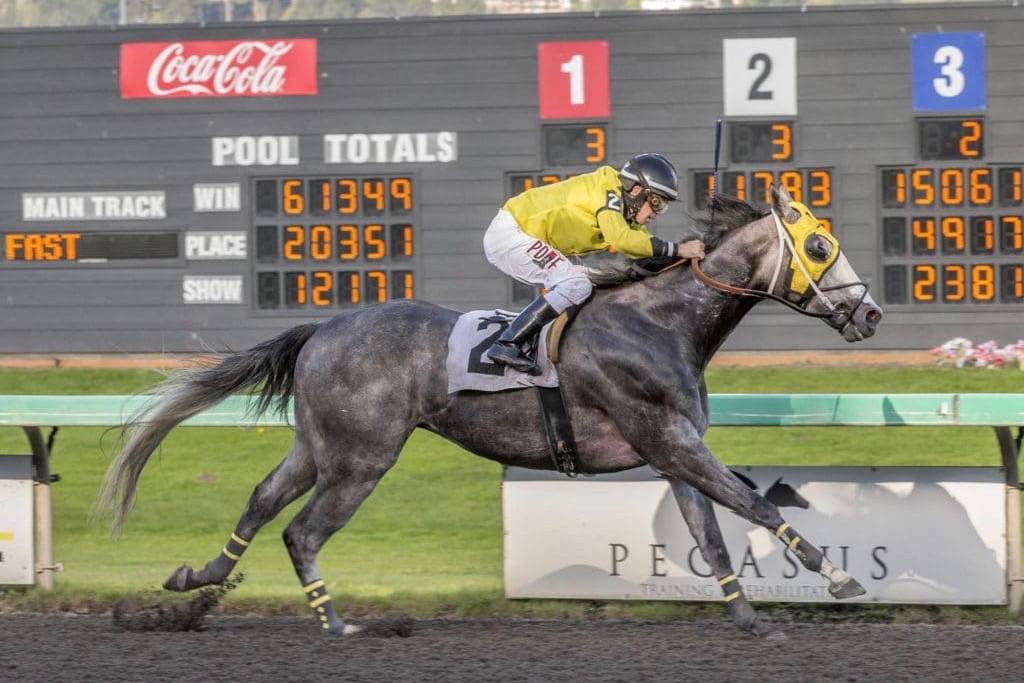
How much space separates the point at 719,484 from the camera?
5.42 m


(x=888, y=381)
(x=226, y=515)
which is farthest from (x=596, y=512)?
(x=888, y=381)

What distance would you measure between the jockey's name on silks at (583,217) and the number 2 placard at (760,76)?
6.42 metres

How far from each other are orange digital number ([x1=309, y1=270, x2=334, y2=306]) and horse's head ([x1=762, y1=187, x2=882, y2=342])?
6.59 metres

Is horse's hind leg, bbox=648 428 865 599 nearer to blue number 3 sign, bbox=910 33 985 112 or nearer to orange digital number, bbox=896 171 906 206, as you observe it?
orange digital number, bbox=896 171 906 206

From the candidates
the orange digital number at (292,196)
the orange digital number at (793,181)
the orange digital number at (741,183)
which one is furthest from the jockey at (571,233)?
the orange digital number at (292,196)

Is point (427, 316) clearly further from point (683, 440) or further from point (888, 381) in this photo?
point (888, 381)

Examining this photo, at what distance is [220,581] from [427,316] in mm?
1309

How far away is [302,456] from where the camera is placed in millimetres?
5930

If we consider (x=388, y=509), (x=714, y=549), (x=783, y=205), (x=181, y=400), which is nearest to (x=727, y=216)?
(x=783, y=205)

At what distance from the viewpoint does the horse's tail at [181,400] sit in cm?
613

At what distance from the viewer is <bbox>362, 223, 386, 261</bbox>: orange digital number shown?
1188cm

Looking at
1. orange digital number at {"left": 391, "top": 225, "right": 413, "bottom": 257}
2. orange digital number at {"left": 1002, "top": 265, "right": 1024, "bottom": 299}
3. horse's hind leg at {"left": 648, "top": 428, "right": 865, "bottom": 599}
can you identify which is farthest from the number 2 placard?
horse's hind leg at {"left": 648, "top": 428, "right": 865, "bottom": 599}

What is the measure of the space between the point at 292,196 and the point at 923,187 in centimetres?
490

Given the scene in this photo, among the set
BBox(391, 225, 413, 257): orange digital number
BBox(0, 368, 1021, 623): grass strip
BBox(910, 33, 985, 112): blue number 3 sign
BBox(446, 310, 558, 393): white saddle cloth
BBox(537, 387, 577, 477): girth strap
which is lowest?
BBox(0, 368, 1021, 623): grass strip
